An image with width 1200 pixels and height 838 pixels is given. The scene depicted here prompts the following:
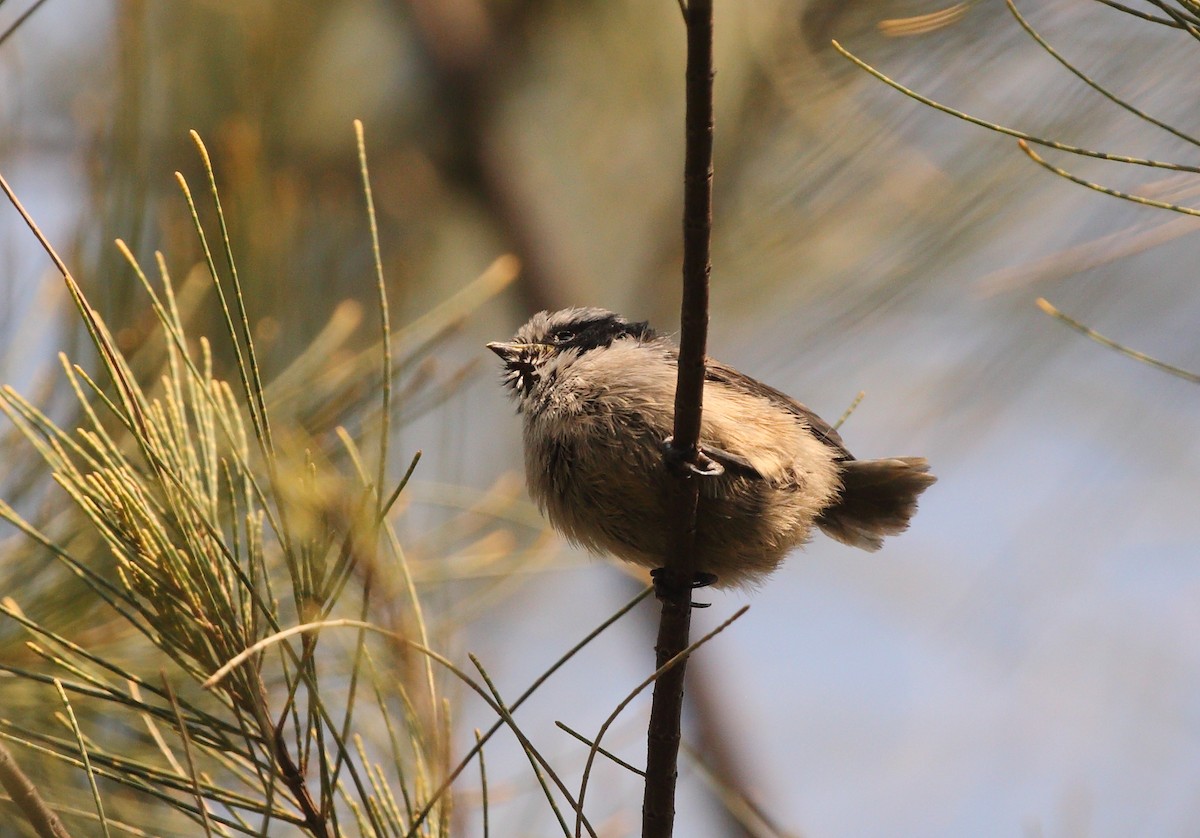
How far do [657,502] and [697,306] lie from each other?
2.45ft

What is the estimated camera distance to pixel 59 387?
2641 millimetres

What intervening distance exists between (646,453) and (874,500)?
1088 millimetres

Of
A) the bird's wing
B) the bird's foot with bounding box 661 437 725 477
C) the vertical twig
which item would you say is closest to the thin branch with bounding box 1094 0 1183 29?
the vertical twig

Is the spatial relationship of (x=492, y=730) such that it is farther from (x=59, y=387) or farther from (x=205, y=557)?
(x=59, y=387)

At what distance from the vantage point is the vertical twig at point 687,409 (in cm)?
154

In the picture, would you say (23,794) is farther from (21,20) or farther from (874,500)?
(874,500)

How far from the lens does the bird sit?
2.54 m

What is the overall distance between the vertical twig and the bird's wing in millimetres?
Answer: 829

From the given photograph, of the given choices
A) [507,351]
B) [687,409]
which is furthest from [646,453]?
[507,351]

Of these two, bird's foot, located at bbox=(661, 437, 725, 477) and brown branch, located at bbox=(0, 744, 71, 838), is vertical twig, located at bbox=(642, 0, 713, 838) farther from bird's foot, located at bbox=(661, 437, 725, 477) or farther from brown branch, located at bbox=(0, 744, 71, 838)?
brown branch, located at bbox=(0, 744, 71, 838)

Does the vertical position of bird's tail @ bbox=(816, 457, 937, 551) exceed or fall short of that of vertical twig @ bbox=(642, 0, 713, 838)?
it exceeds it

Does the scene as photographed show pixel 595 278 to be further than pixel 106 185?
Yes

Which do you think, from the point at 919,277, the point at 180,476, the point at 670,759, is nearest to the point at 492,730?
the point at 670,759

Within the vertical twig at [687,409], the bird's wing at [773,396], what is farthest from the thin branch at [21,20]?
the bird's wing at [773,396]
